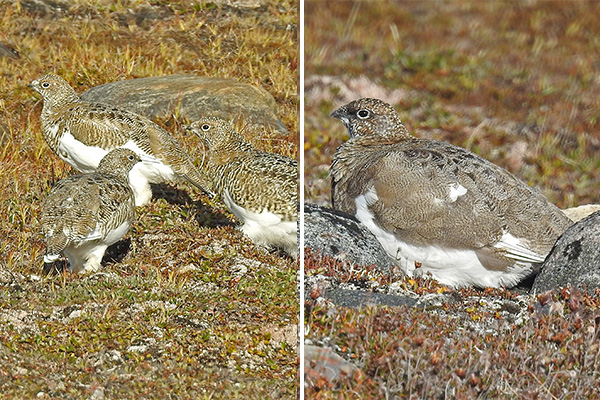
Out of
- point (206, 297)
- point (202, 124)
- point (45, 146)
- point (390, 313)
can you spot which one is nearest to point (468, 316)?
point (390, 313)

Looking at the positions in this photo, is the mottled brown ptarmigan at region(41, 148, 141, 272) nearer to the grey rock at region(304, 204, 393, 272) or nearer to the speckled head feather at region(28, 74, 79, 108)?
the grey rock at region(304, 204, 393, 272)

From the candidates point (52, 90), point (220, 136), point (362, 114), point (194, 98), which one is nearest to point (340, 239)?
point (362, 114)

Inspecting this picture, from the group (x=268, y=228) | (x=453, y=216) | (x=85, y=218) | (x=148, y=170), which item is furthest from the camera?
(x=148, y=170)

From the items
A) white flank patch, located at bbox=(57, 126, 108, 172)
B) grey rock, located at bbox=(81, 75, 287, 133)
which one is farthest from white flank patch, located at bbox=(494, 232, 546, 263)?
white flank patch, located at bbox=(57, 126, 108, 172)

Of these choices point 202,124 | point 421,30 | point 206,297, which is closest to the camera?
point 206,297

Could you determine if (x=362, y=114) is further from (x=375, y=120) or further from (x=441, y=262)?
(x=441, y=262)

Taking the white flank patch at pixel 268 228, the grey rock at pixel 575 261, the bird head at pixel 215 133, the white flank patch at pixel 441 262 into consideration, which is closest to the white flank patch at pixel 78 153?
the bird head at pixel 215 133

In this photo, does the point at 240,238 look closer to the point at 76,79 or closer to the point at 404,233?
the point at 404,233
